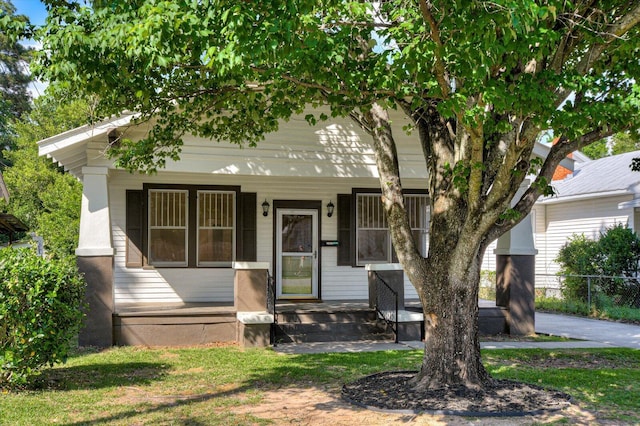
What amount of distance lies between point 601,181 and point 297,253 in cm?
1251

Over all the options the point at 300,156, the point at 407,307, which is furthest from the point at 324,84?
the point at 407,307

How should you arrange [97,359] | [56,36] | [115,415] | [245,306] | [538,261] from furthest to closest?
[538,261]
[245,306]
[97,359]
[115,415]
[56,36]

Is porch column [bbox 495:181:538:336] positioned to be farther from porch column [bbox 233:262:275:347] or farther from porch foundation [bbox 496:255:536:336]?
porch column [bbox 233:262:275:347]

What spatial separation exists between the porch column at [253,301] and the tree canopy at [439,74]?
3.86m

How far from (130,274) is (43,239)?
1433 cm

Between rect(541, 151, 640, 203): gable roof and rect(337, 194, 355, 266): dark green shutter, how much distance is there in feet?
24.2

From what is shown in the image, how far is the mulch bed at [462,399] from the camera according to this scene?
6852mm

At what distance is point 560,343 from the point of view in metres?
12.0

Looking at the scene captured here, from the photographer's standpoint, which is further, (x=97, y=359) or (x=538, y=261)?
(x=538, y=261)

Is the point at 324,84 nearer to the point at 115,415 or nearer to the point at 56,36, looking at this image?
the point at 56,36

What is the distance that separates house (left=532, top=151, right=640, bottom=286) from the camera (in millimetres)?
20031

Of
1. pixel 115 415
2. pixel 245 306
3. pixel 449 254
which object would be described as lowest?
pixel 115 415

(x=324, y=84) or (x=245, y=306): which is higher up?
(x=324, y=84)

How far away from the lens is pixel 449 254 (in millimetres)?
7609
